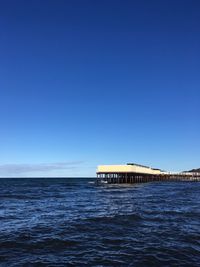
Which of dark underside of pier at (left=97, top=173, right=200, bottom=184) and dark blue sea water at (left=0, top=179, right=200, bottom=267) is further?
dark underside of pier at (left=97, top=173, right=200, bottom=184)

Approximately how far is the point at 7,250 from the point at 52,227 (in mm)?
5510

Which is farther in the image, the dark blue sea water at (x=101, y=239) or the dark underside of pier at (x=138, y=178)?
the dark underside of pier at (x=138, y=178)

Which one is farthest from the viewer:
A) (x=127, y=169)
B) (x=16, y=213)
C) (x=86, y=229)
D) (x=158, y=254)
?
(x=127, y=169)

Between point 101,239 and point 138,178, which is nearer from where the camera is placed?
point 101,239

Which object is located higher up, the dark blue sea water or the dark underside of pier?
the dark underside of pier

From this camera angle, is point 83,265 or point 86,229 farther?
point 86,229

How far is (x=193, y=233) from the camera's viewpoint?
17719 millimetres

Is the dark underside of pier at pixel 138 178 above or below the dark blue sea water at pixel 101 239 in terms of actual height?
above

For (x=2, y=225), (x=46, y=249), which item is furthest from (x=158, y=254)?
(x=2, y=225)

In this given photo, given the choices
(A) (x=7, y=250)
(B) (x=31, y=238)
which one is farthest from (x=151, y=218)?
(A) (x=7, y=250)

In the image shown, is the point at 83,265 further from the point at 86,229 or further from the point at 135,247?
the point at 86,229

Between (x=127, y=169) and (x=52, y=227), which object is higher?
(x=127, y=169)

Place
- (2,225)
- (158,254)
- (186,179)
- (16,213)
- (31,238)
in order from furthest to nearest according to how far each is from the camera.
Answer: (186,179) → (16,213) → (2,225) → (31,238) → (158,254)

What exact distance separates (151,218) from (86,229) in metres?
5.54
